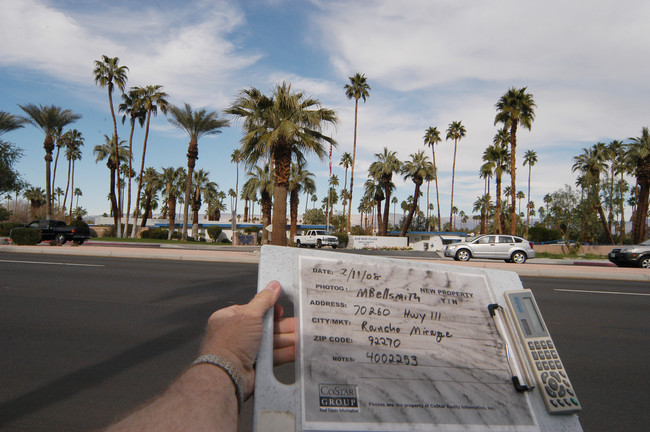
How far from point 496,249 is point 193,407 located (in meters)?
21.8

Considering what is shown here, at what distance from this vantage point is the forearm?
1.11m

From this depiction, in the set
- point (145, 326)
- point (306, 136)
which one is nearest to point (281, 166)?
point (306, 136)

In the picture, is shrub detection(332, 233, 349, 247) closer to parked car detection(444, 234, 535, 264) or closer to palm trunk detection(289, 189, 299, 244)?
palm trunk detection(289, 189, 299, 244)

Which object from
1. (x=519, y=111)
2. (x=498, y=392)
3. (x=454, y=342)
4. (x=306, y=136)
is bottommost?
(x=498, y=392)

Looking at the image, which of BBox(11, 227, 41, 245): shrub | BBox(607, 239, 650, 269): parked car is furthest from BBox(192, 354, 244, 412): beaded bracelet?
BBox(11, 227, 41, 245): shrub

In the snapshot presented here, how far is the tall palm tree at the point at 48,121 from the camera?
35.2 meters

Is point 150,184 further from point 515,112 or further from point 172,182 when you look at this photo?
point 515,112

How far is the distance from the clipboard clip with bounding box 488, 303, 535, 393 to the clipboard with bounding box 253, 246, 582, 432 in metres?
0.02

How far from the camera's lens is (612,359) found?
446 cm

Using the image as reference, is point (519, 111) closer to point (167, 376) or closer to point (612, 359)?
point (612, 359)

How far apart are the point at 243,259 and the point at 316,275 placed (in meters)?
13.8

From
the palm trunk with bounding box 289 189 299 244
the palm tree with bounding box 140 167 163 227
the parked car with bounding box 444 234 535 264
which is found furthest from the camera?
the palm tree with bounding box 140 167 163 227

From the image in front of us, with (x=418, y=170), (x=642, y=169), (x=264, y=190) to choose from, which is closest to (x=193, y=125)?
(x=264, y=190)

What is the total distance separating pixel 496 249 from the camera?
20.8 metres
